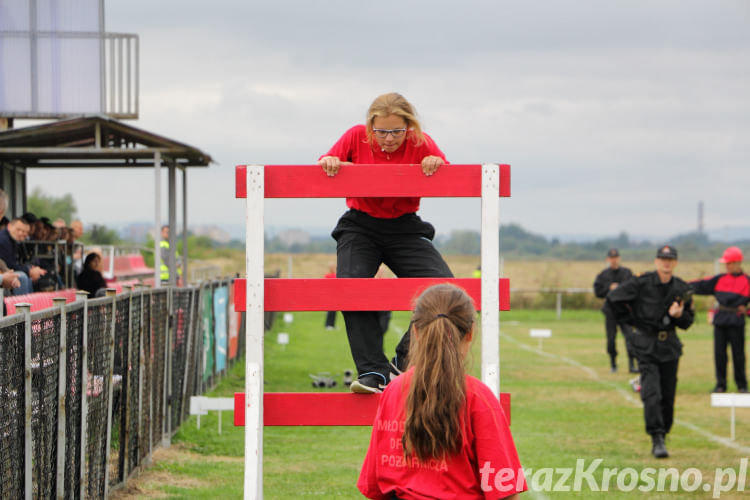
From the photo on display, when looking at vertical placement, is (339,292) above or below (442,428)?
above

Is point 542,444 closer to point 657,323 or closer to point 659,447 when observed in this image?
point 659,447

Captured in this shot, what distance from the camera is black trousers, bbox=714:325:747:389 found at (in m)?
18.0

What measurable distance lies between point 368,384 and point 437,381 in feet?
6.39

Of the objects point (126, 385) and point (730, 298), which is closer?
point (126, 385)

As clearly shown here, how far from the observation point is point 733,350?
18109mm

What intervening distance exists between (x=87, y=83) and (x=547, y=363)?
12.4m

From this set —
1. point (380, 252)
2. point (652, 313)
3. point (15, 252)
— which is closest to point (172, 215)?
point (15, 252)

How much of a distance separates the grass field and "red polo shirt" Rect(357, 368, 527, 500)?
0.93 feet

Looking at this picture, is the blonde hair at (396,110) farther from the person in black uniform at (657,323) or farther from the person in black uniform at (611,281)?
the person in black uniform at (611,281)

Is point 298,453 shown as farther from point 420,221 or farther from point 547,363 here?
point 547,363

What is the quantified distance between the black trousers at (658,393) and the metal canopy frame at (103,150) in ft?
19.8

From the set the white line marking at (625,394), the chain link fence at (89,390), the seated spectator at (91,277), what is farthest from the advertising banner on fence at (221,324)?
the white line marking at (625,394)

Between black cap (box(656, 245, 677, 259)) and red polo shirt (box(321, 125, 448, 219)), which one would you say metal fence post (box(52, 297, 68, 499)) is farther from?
black cap (box(656, 245, 677, 259))

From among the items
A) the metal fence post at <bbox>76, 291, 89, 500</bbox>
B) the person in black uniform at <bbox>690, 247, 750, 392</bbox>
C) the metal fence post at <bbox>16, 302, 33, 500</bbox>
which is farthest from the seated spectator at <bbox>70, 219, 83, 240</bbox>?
the metal fence post at <bbox>16, 302, 33, 500</bbox>
